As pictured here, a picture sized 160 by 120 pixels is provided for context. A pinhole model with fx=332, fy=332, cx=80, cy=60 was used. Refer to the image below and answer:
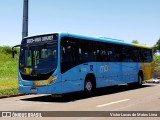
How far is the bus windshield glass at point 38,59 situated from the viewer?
14422mm

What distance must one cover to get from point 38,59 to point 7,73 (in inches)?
822

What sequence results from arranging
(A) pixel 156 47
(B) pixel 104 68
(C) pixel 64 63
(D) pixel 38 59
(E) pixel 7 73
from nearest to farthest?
(C) pixel 64 63 → (D) pixel 38 59 → (B) pixel 104 68 → (E) pixel 7 73 → (A) pixel 156 47

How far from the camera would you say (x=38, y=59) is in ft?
48.4

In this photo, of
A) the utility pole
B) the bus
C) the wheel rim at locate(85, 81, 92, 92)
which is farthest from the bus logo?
the utility pole

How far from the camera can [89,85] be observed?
1691cm

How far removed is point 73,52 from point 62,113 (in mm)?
5051

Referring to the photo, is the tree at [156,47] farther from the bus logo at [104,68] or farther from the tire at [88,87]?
the tire at [88,87]

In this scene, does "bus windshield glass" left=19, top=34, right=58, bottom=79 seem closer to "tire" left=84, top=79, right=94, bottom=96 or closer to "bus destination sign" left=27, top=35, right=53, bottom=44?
"bus destination sign" left=27, top=35, right=53, bottom=44

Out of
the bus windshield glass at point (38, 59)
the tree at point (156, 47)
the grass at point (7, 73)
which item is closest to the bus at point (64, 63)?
the bus windshield glass at point (38, 59)

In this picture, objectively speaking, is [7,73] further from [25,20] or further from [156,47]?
[156,47]

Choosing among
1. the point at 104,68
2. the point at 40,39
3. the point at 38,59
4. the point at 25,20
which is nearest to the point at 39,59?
the point at 38,59

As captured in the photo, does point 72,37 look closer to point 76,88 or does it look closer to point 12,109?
point 76,88

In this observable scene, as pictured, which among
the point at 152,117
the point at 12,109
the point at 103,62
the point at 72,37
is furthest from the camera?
the point at 103,62

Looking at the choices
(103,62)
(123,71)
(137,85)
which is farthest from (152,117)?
(137,85)
